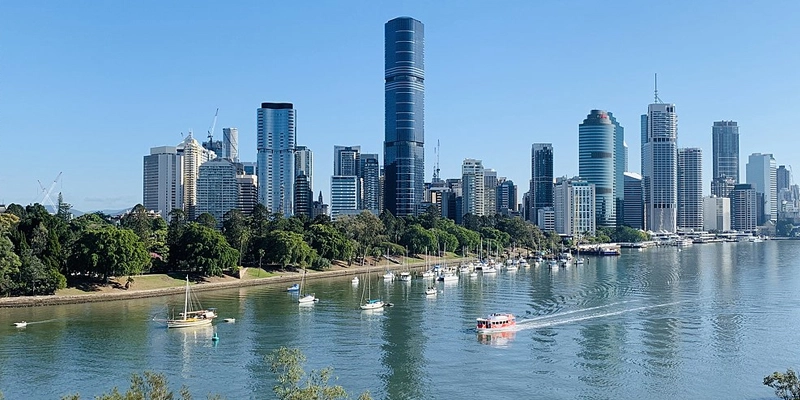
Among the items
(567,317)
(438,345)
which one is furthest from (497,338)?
(567,317)

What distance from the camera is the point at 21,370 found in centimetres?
6347

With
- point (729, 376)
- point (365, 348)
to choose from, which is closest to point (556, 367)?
point (729, 376)

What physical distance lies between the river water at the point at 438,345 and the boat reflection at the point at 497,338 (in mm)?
380

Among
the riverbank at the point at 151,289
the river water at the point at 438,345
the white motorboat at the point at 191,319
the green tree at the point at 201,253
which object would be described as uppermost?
the green tree at the point at 201,253

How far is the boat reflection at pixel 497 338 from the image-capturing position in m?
76.7

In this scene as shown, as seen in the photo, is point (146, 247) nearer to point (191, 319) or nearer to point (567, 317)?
point (191, 319)

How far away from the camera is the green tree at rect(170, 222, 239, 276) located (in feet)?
401

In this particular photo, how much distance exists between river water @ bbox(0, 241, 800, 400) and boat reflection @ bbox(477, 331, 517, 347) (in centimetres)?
38

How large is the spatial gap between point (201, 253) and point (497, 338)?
60.8 meters

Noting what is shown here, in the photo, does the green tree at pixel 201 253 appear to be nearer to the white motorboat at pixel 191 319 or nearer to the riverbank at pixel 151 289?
the riverbank at pixel 151 289

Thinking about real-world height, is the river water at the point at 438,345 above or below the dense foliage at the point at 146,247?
below

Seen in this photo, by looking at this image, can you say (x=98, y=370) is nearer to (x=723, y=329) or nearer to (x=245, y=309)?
(x=245, y=309)

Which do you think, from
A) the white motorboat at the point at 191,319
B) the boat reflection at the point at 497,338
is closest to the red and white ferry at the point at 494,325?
the boat reflection at the point at 497,338

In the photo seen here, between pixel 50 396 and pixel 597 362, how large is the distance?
4490 cm
